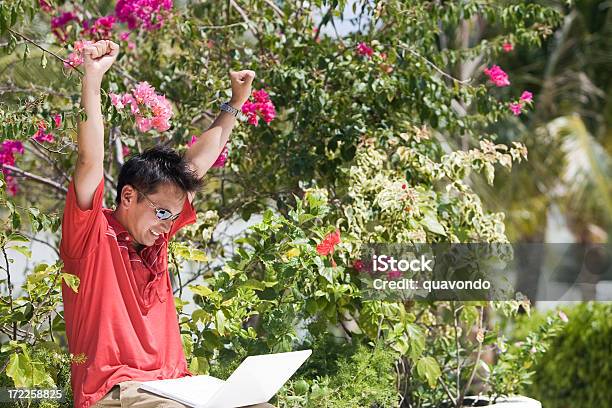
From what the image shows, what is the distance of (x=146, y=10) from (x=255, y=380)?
251 centimetres

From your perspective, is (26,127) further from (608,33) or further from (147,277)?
(608,33)

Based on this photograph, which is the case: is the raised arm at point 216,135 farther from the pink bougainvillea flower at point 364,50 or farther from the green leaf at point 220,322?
the pink bougainvillea flower at point 364,50

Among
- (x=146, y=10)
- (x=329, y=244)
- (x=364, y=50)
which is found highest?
(x=146, y=10)

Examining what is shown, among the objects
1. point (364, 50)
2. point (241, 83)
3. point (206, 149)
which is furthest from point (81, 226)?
point (364, 50)

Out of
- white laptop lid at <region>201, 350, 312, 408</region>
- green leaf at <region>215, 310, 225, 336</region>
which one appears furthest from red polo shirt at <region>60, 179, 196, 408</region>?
green leaf at <region>215, 310, 225, 336</region>

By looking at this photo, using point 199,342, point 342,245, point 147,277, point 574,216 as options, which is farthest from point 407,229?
point 574,216

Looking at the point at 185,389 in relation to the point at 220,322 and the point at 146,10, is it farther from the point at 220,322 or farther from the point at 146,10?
the point at 146,10

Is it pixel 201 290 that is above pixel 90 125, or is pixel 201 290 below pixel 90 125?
below

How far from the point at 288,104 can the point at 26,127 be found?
1.81 meters

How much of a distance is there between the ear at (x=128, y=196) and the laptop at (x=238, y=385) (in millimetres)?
575

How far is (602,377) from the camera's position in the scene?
6.33 m

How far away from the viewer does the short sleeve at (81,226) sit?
282cm

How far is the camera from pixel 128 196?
3107 millimetres

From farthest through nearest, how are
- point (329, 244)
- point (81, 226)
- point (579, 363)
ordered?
Result: point (579, 363) < point (329, 244) < point (81, 226)
